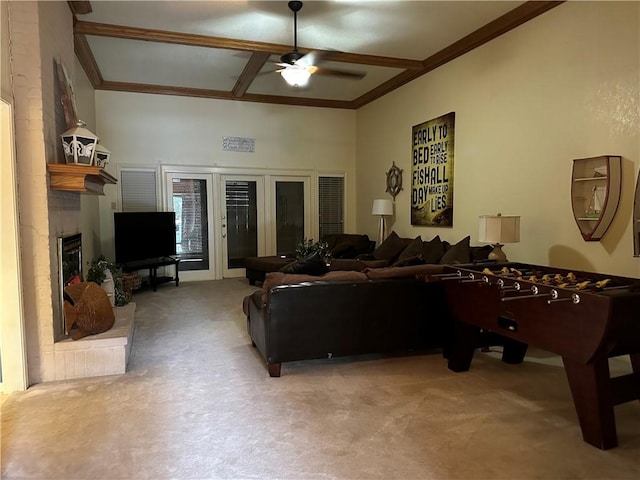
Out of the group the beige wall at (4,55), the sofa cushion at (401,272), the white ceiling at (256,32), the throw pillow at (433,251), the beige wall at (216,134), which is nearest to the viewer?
the beige wall at (4,55)

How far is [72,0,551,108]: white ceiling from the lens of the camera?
433 centimetres

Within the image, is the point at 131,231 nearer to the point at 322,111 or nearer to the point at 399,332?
the point at 322,111

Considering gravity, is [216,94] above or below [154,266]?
above

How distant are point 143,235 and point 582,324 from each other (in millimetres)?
6071

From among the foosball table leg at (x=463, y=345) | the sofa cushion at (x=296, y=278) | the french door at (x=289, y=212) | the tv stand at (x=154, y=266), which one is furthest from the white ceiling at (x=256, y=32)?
the foosball table leg at (x=463, y=345)

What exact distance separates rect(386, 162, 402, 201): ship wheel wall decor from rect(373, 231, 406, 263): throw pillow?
86cm

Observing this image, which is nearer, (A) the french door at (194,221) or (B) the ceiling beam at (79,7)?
(B) the ceiling beam at (79,7)

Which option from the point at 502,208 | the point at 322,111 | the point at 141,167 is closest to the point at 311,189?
the point at 322,111

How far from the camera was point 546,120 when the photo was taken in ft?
13.8

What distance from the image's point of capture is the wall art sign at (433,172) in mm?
5676

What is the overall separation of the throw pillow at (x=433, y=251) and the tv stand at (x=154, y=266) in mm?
4108

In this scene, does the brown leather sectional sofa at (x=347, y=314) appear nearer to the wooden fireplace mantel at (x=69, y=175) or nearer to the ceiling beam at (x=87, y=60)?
the wooden fireplace mantel at (x=69, y=175)

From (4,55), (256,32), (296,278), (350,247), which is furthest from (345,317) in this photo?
(350,247)

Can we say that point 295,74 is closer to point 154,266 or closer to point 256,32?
point 256,32
